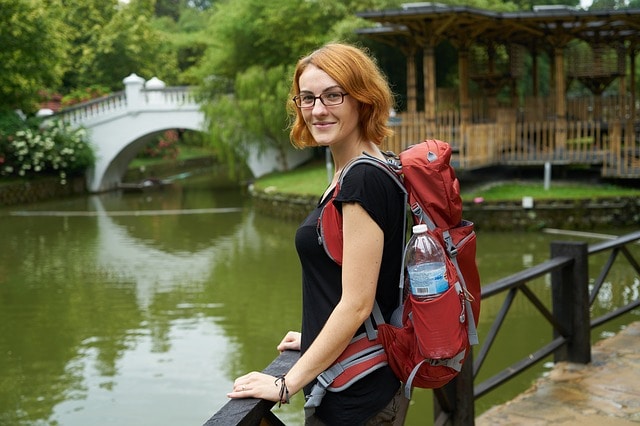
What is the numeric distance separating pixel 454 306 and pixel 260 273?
9.34 meters

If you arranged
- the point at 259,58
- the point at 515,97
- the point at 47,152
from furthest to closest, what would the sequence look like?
1. the point at 259,58
2. the point at 47,152
3. the point at 515,97

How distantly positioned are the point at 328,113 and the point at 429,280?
413 mm

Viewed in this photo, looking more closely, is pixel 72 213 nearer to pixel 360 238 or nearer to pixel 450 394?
pixel 450 394

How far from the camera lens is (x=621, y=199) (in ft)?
45.0

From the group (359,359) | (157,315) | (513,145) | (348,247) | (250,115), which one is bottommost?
(157,315)

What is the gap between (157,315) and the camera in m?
8.77

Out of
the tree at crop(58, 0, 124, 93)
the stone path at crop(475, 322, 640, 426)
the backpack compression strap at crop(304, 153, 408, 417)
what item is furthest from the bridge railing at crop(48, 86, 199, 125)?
the backpack compression strap at crop(304, 153, 408, 417)

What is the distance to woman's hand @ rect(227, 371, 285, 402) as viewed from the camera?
1764 mm

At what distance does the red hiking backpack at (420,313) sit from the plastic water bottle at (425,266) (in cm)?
2

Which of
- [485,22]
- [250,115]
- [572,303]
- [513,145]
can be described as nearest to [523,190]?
[513,145]

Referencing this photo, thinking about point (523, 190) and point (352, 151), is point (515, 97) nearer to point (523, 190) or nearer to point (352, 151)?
point (523, 190)

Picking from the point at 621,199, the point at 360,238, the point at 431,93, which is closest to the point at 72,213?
the point at 431,93

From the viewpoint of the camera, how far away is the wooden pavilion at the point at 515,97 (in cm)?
1452

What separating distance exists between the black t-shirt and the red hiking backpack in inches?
0.8
